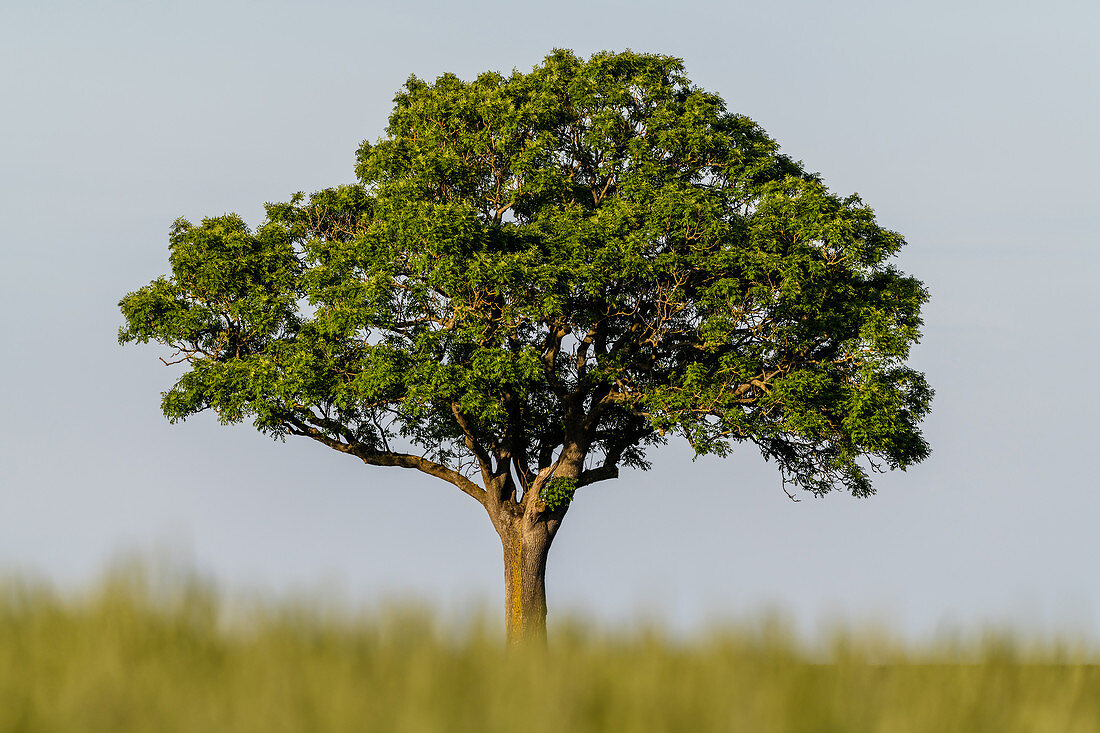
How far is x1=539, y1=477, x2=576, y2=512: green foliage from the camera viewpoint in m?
25.0

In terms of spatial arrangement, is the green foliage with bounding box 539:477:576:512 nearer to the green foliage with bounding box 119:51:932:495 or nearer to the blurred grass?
the green foliage with bounding box 119:51:932:495

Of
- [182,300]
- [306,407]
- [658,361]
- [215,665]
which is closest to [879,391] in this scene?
[658,361]

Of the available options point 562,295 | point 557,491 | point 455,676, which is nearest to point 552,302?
point 562,295

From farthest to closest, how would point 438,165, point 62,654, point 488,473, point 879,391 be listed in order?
point 488,473 → point 438,165 → point 879,391 → point 62,654

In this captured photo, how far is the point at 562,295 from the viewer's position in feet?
75.2

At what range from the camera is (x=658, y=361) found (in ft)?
86.1

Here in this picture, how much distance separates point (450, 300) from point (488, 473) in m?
5.73

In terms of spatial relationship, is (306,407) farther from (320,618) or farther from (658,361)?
(320,618)

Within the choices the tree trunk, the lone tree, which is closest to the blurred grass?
the lone tree

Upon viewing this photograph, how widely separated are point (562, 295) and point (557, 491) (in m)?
4.91

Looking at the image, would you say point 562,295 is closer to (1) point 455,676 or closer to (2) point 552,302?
(2) point 552,302

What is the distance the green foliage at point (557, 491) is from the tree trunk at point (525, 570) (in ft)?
3.40

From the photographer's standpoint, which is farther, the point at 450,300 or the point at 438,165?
the point at 438,165

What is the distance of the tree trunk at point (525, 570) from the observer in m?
26.3
